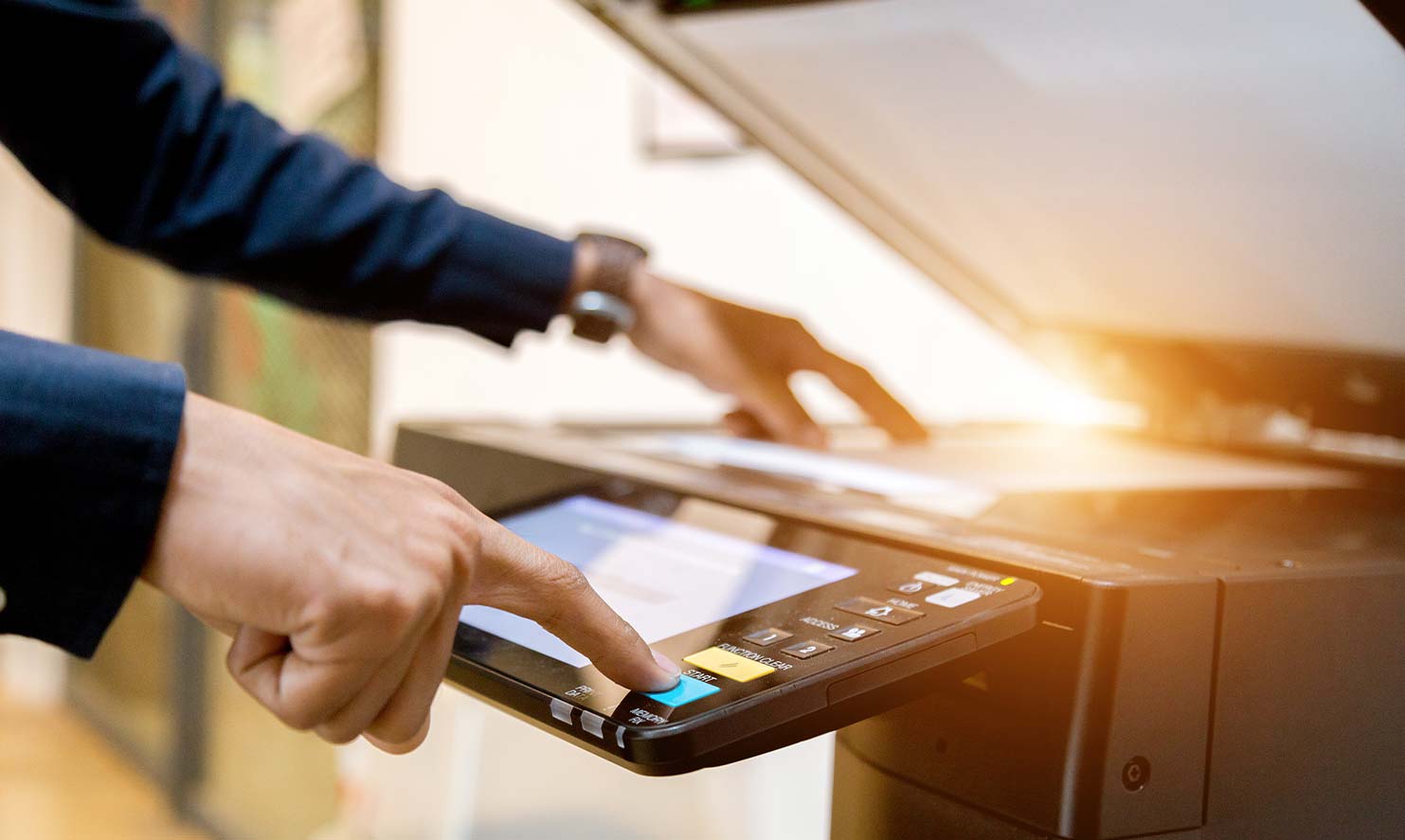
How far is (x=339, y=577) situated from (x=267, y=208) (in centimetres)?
61

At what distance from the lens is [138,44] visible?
2.78 ft

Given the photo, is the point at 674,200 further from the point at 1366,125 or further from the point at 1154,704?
the point at 1154,704

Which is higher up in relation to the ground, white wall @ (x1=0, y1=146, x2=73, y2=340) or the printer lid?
the printer lid

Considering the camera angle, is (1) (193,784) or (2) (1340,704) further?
(1) (193,784)

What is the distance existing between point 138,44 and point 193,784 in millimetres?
2461

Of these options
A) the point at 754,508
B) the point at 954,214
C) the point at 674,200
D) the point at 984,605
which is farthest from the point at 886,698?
the point at 674,200

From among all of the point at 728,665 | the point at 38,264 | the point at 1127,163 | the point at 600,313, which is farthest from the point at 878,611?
the point at 38,264

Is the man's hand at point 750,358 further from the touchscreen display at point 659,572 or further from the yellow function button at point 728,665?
the yellow function button at point 728,665

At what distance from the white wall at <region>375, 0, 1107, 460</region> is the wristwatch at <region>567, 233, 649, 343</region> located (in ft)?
1.28

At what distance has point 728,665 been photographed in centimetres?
41

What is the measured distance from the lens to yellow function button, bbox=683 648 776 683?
40 centimetres

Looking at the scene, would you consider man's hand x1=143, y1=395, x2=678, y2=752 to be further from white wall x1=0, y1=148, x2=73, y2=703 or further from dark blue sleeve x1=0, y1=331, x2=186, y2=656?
white wall x1=0, y1=148, x2=73, y2=703

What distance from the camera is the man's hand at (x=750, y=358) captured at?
2.82 feet

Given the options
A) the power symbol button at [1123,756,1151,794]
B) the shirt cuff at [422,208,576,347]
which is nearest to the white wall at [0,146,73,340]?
the shirt cuff at [422,208,576,347]
